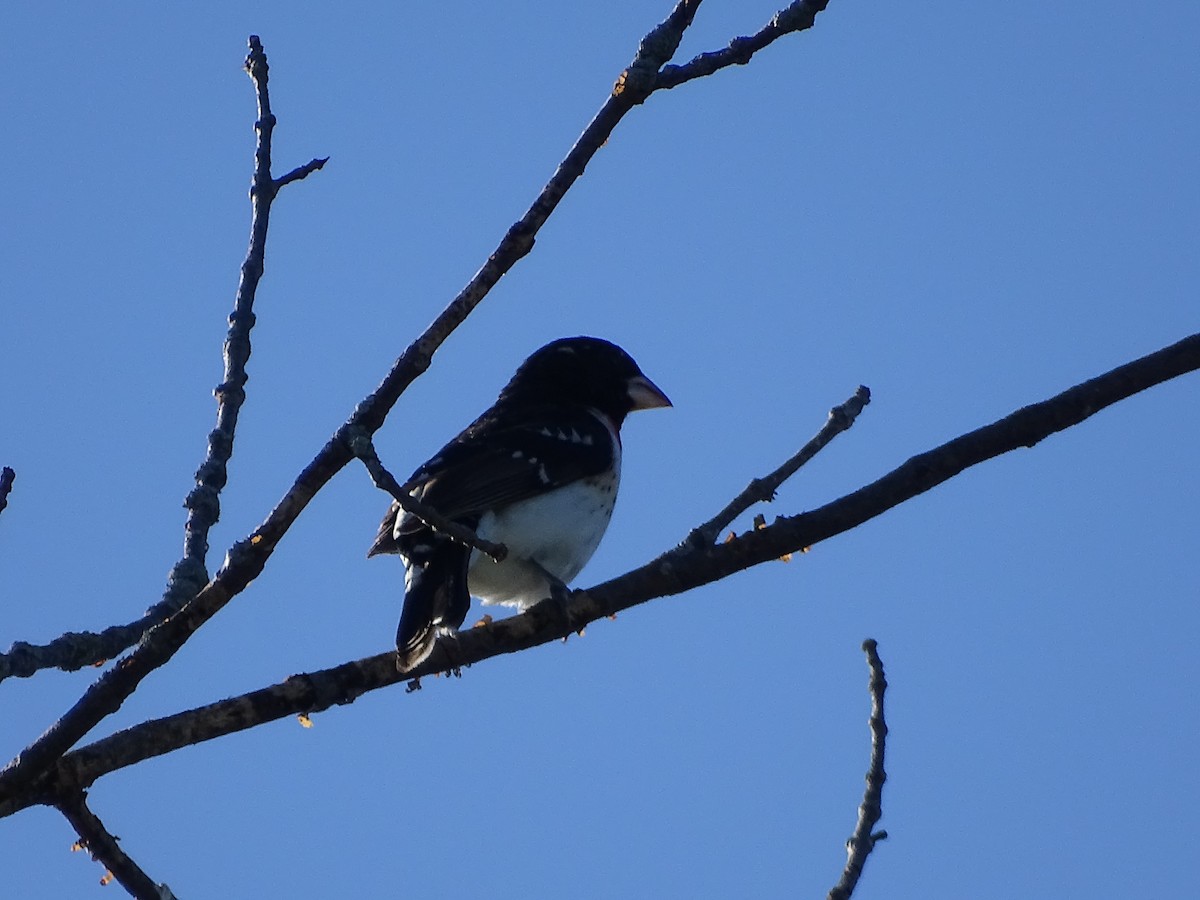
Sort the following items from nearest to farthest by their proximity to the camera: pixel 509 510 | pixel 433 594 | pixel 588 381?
pixel 433 594, pixel 509 510, pixel 588 381

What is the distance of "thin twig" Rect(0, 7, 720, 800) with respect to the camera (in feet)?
8.87

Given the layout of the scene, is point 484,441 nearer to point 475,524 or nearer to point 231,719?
point 475,524

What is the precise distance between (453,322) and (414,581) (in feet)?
6.51

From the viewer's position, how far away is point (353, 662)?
3.28 metres

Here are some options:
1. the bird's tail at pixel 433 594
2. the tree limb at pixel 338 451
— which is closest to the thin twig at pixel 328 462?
the tree limb at pixel 338 451

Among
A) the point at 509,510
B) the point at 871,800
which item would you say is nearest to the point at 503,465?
the point at 509,510

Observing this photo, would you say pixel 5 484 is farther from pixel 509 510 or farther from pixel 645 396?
pixel 645 396

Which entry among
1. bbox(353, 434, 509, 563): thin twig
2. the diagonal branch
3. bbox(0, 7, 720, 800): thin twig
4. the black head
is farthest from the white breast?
bbox(0, 7, 720, 800): thin twig

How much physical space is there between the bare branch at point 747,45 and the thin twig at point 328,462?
1.7 inches

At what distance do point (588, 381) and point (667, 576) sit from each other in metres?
3.91

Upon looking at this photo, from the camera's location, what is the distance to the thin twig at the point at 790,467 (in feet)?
11.3

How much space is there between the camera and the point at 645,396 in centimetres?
714

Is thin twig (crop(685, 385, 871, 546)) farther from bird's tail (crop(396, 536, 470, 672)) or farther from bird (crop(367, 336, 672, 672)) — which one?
bird (crop(367, 336, 672, 672))

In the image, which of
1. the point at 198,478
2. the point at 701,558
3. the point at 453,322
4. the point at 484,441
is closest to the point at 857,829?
the point at 701,558
